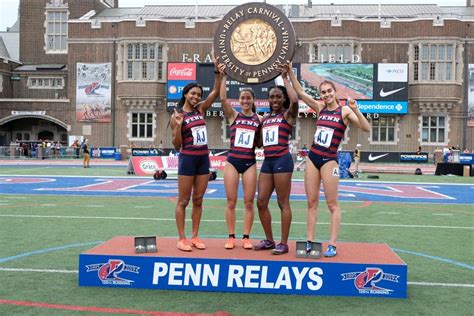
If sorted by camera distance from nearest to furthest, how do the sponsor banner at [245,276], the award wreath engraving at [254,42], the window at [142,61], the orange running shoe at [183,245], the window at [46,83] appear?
the sponsor banner at [245,276] → the orange running shoe at [183,245] → the award wreath engraving at [254,42] → the window at [142,61] → the window at [46,83]

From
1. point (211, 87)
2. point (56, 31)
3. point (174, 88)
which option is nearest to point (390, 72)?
point (211, 87)

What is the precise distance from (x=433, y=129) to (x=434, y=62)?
4516mm

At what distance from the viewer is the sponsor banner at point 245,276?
18.4ft

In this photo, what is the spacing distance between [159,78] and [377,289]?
35.3 metres

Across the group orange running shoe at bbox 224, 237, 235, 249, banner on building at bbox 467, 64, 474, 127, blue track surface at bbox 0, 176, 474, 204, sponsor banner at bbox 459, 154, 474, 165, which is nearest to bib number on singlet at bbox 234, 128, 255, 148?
orange running shoe at bbox 224, 237, 235, 249

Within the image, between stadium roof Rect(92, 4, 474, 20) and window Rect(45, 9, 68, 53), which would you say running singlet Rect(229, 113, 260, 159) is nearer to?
stadium roof Rect(92, 4, 474, 20)

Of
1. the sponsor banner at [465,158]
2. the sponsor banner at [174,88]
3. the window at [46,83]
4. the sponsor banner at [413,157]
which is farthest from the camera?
the window at [46,83]

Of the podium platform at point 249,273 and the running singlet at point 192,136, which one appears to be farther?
the running singlet at point 192,136

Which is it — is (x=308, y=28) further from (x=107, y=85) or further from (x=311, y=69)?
(x=107, y=85)

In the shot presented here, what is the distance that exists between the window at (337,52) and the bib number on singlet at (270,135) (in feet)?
106

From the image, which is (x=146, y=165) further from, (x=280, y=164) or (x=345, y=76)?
(x=345, y=76)

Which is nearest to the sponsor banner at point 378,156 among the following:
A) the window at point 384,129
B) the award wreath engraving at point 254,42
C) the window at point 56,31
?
the window at point 384,129

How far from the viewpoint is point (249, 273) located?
572 centimetres

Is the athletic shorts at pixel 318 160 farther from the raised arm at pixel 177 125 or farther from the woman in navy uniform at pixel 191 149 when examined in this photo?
the raised arm at pixel 177 125
